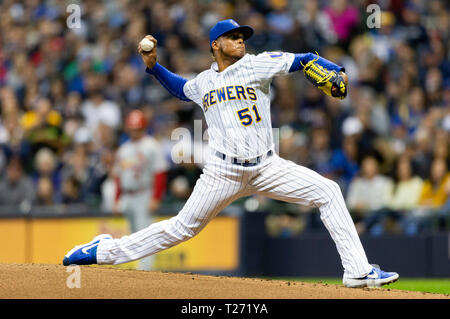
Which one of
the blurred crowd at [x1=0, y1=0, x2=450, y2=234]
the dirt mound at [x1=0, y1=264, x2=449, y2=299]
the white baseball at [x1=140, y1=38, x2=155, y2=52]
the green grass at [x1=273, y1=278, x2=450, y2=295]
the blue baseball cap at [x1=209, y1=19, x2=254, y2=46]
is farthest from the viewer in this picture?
the blurred crowd at [x1=0, y1=0, x2=450, y2=234]

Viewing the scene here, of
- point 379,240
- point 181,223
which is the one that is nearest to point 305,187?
point 181,223

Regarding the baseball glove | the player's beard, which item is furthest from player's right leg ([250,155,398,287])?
the player's beard

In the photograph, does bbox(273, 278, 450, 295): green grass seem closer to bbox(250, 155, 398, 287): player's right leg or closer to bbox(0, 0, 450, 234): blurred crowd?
bbox(0, 0, 450, 234): blurred crowd

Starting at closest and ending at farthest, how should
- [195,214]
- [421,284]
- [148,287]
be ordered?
[148,287] → [195,214] → [421,284]

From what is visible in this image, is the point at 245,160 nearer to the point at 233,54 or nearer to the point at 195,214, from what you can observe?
the point at 195,214

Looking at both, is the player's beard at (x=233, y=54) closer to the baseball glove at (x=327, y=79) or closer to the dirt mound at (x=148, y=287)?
the baseball glove at (x=327, y=79)

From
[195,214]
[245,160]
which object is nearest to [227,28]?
[245,160]

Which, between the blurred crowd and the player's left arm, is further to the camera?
the blurred crowd
